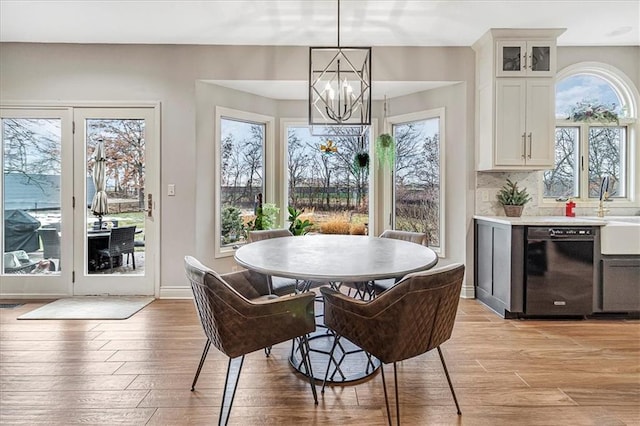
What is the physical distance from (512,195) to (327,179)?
7.25ft

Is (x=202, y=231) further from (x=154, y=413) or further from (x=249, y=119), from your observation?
(x=154, y=413)

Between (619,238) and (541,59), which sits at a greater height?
(541,59)

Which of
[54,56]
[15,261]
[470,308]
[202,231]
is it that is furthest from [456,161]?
[15,261]

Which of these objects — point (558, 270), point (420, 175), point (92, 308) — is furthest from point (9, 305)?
point (558, 270)

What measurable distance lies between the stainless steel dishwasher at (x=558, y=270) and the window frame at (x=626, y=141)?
83 centimetres

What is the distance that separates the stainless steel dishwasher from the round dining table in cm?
145

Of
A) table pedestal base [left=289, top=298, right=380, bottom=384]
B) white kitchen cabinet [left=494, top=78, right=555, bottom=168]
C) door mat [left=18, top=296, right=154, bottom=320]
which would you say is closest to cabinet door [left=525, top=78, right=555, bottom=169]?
white kitchen cabinet [left=494, top=78, right=555, bottom=168]

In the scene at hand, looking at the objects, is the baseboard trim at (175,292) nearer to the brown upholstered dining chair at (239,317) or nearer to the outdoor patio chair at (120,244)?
the outdoor patio chair at (120,244)

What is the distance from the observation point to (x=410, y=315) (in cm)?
165

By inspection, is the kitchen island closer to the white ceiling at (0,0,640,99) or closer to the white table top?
the white table top

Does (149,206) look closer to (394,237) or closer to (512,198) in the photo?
(394,237)

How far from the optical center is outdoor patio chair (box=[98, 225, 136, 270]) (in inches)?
157

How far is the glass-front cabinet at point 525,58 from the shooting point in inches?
142

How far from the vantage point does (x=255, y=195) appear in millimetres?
4621
